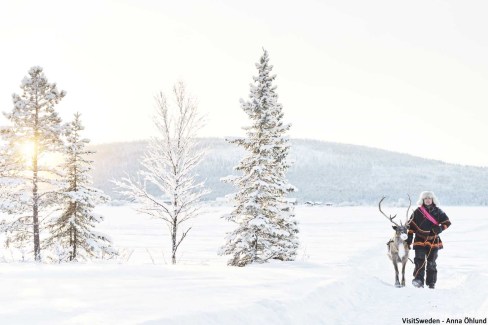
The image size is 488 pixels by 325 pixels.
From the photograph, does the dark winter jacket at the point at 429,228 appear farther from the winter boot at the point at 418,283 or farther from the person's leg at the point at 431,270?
the winter boot at the point at 418,283

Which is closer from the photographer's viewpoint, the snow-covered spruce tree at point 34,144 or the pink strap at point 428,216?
the pink strap at point 428,216

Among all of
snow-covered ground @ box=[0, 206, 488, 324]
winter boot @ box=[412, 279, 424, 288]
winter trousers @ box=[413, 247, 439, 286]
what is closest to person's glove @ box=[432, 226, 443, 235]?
winter trousers @ box=[413, 247, 439, 286]

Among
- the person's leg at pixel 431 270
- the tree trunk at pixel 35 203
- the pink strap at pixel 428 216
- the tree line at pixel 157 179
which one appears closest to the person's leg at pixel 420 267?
the person's leg at pixel 431 270

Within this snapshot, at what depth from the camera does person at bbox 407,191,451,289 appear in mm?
11672

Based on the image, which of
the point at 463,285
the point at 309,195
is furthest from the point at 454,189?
the point at 463,285

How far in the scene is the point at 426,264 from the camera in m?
11.8

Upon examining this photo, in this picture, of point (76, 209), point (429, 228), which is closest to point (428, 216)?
point (429, 228)

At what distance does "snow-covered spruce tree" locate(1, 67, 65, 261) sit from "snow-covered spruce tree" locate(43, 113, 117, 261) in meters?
0.62

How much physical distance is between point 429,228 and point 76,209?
14780 millimetres

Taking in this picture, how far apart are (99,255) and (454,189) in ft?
623

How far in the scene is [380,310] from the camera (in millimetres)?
8570

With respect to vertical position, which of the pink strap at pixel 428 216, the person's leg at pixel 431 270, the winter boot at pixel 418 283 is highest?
the pink strap at pixel 428 216

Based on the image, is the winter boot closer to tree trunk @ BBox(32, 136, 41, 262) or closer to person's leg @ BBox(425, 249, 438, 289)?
person's leg @ BBox(425, 249, 438, 289)

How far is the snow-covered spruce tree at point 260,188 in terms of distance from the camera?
16.5m
